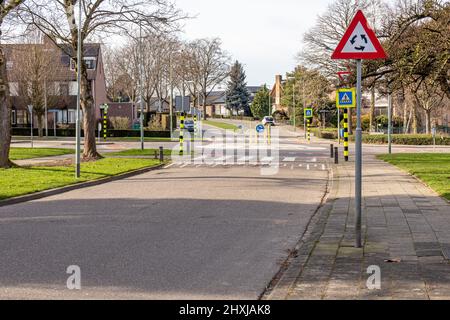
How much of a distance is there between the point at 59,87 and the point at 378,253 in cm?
6067

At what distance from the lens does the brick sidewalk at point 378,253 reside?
6895 mm

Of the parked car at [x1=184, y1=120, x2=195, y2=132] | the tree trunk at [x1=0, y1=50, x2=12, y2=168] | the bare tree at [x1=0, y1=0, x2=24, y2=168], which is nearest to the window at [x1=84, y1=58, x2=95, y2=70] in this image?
the parked car at [x1=184, y1=120, x2=195, y2=132]

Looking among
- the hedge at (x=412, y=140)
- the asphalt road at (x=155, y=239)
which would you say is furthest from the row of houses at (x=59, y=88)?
the asphalt road at (x=155, y=239)

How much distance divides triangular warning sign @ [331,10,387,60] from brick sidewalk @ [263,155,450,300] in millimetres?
2642

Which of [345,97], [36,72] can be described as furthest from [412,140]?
[345,97]

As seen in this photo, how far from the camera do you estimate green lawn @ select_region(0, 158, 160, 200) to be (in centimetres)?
1795

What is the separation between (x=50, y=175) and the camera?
22.5 m

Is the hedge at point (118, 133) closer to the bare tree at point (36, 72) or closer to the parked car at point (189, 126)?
the bare tree at point (36, 72)

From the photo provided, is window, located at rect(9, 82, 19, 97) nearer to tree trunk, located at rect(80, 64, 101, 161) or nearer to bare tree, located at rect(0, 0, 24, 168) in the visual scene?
tree trunk, located at rect(80, 64, 101, 161)

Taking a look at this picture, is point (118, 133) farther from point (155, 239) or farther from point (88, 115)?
point (155, 239)

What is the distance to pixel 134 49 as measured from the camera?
8462cm
